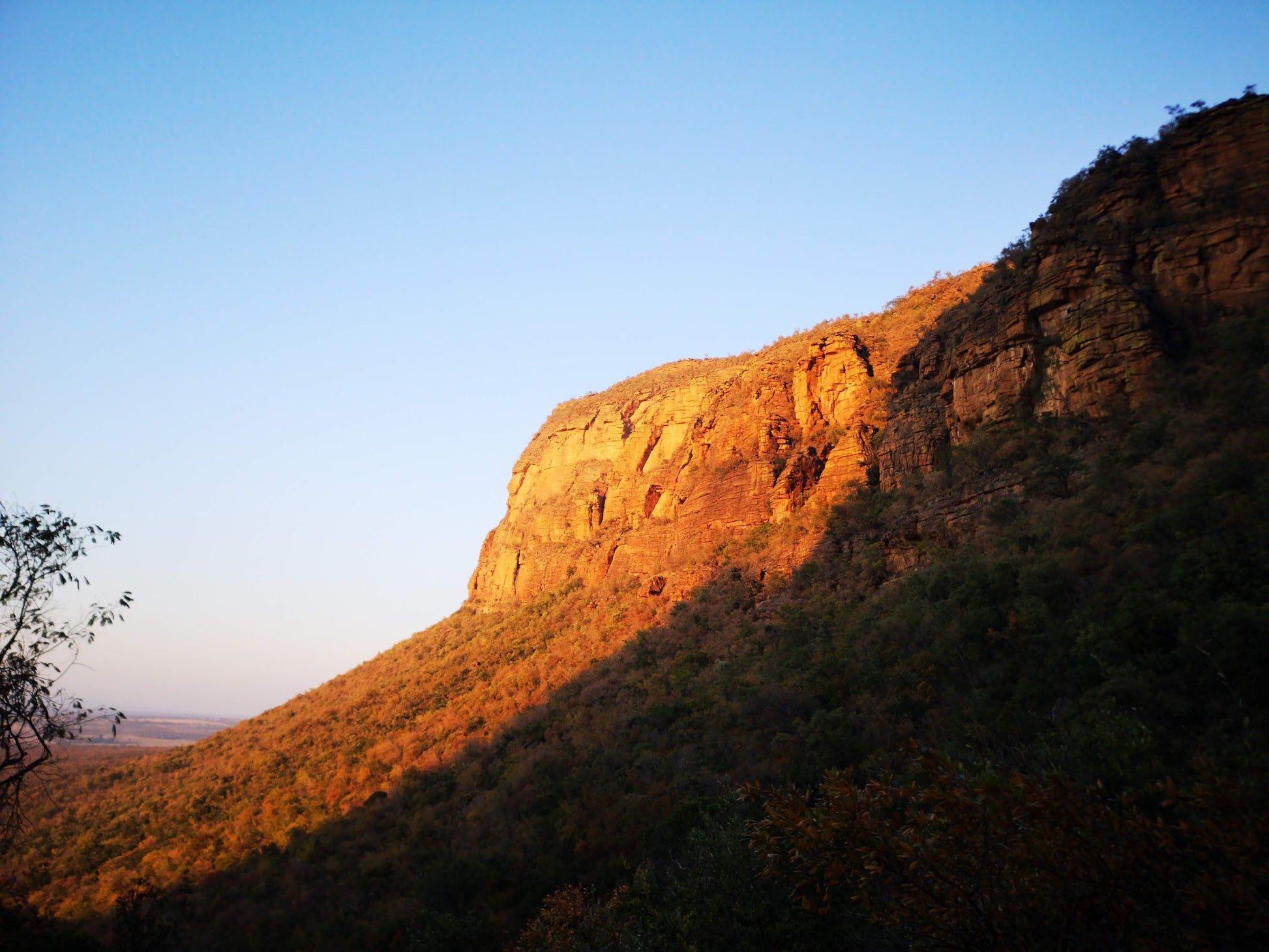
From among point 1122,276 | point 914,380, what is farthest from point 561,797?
point 914,380

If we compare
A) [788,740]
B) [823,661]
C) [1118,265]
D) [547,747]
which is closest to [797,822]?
[788,740]

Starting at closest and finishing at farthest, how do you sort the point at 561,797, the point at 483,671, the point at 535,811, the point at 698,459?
the point at 535,811 → the point at 561,797 → the point at 483,671 → the point at 698,459

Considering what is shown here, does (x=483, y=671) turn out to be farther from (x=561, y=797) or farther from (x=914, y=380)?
(x=914, y=380)

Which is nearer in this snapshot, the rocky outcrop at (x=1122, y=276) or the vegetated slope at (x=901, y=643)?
the vegetated slope at (x=901, y=643)

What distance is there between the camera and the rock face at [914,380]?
888 inches

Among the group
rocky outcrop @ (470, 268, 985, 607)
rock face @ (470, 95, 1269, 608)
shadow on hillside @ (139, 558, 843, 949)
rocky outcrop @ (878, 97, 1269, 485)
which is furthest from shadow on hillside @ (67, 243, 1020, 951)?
rocky outcrop @ (878, 97, 1269, 485)

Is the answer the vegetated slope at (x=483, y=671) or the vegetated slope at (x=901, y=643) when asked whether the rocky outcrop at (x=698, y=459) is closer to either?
the vegetated slope at (x=483, y=671)

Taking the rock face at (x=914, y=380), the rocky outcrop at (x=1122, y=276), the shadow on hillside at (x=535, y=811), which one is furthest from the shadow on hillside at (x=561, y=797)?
the rocky outcrop at (x=1122, y=276)

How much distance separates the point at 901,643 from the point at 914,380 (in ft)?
66.2

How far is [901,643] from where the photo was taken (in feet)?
68.1

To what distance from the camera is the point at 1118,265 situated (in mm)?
23766

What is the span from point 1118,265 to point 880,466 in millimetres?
12328

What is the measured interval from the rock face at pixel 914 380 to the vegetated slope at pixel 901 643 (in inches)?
5.9

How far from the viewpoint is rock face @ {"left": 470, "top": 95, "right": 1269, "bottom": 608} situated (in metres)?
22.5
